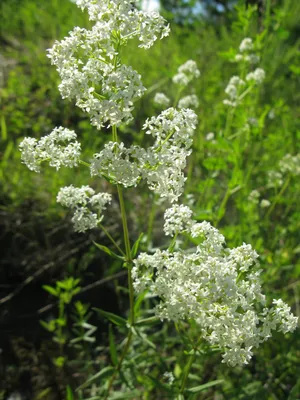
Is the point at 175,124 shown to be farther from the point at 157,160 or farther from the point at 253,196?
the point at 253,196

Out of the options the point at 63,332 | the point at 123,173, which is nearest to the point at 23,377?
the point at 63,332

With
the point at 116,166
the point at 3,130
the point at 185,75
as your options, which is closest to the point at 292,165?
the point at 185,75

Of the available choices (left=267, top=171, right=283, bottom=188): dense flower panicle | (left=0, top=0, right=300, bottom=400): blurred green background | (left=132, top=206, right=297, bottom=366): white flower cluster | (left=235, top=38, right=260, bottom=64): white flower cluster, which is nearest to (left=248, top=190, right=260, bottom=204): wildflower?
(left=0, top=0, right=300, bottom=400): blurred green background

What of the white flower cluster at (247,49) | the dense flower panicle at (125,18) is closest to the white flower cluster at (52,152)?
the dense flower panicle at (125,18)

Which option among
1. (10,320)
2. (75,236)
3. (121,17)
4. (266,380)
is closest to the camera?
(121,17)

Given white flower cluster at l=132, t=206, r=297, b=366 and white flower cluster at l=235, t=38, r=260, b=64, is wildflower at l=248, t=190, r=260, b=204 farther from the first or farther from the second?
white flower cluster at l=132, t=206, r=297, b=366

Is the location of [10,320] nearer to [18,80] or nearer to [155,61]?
[18,80]
